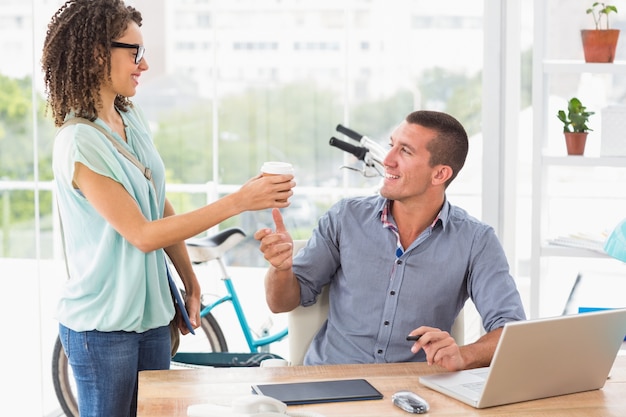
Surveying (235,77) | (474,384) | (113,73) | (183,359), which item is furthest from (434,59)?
(474,384)

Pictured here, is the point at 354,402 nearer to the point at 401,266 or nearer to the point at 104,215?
the point at 401,266

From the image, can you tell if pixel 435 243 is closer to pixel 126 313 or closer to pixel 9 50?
pixel 126 313

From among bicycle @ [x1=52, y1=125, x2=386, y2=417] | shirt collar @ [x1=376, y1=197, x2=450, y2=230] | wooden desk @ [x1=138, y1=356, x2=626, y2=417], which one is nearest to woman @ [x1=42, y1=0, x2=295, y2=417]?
wooden desk @ [x1=138, y1=356, x2=626, y2=417]

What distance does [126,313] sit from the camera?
86.4 inches

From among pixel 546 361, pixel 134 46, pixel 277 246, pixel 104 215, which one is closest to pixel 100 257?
pixel 104 215

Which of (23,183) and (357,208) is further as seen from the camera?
(23,183)

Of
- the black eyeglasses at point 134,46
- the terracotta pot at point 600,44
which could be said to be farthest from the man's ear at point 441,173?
the terracotta pot at point 600,44

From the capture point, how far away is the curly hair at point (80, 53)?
221 cm

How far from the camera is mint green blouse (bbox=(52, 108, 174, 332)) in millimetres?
2158

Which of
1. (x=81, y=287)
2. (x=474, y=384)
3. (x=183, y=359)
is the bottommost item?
(x=183, y=359)

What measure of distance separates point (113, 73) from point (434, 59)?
2.36m

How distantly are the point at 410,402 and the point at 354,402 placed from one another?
121mm

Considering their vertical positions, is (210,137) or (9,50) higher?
(9,50)

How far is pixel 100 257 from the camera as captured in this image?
221 centimetres
